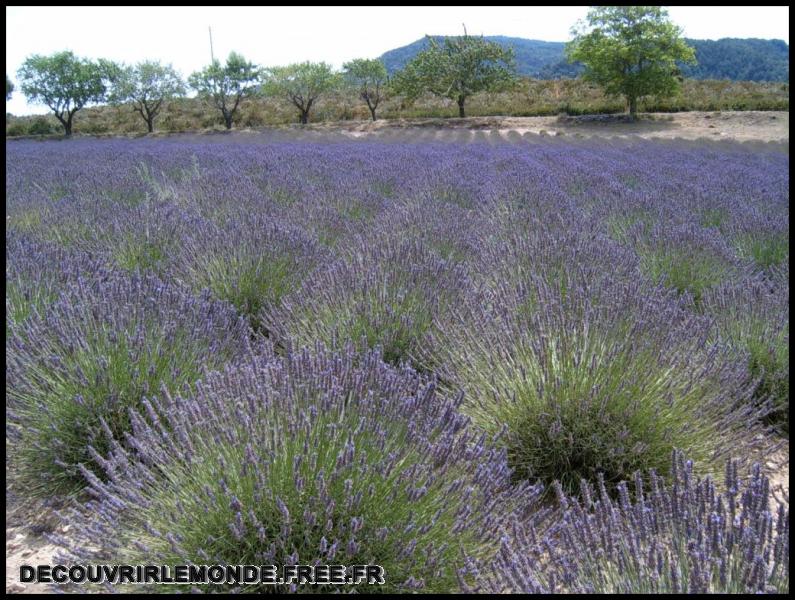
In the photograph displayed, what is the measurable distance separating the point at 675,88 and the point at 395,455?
28.5 meters

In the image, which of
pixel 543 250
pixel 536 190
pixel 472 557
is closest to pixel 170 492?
pixel 472 557

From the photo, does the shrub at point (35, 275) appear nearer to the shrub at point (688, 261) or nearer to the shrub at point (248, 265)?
the shrub at point (248, 265)

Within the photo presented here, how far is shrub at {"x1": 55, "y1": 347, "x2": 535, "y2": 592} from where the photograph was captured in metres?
1.30

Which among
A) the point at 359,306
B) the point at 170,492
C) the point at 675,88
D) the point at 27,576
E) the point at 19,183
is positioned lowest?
the point at 27,576

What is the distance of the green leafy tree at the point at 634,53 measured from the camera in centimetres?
2444

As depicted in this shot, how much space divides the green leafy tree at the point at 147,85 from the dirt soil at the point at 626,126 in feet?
38.6

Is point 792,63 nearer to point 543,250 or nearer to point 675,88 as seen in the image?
point 543,250

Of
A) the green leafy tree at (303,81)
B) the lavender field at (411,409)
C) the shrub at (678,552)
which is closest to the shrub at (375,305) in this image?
Result: the lavender field at (411,409)

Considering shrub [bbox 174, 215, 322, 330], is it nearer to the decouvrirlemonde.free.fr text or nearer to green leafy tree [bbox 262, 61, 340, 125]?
the decouvrirlemonde.free.fr text

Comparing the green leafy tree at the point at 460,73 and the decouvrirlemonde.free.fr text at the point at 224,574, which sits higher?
the green leafy tree at the point at 460,73

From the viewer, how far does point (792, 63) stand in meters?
2.34

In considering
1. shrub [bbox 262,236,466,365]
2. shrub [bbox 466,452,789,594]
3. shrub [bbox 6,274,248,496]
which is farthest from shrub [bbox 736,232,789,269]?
shrub [bbox 6,274,248,496]

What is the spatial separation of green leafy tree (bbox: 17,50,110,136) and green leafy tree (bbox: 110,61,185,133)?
60.0 inches

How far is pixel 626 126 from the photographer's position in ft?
77.3
